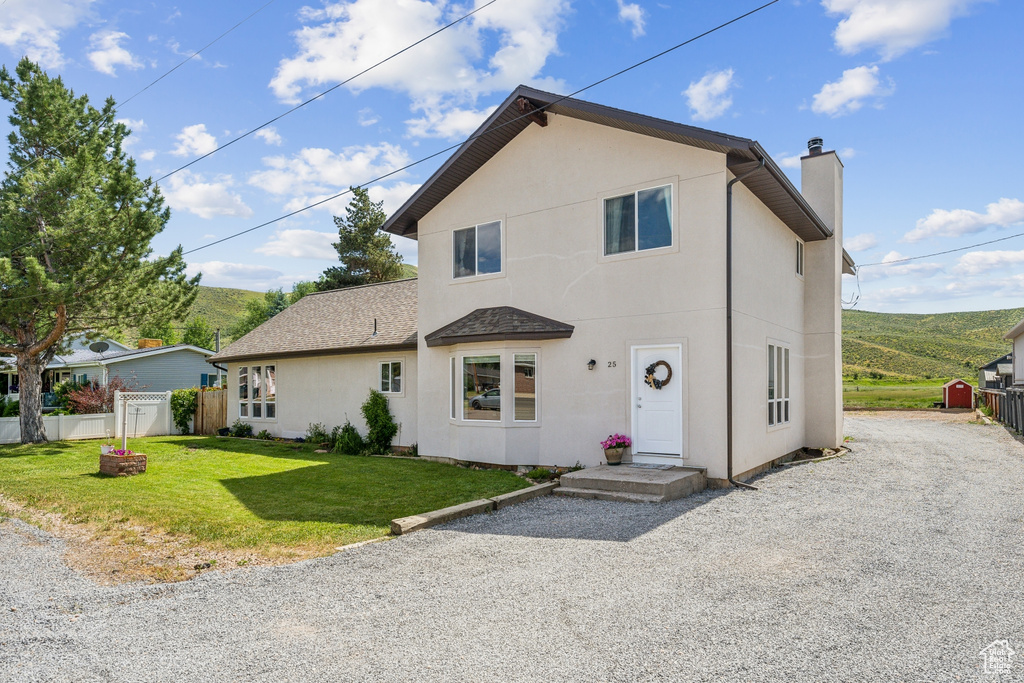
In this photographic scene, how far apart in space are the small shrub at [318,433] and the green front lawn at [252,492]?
6.21 ft

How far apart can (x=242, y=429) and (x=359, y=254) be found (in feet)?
78.3

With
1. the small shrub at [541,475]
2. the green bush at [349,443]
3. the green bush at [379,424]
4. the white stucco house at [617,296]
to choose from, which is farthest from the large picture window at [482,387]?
the green bush at [349,443]

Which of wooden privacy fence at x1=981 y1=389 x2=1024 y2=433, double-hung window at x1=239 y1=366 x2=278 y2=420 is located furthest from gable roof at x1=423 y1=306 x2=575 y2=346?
wooden privacy fence at x1=981 y1=389 x2=1024 y2=433

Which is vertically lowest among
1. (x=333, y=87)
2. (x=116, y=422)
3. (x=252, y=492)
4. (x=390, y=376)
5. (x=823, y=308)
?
(x=252, y=492)

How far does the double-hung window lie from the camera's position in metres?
19.1

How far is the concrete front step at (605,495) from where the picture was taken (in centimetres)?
871

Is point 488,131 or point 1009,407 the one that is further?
point 1009,407

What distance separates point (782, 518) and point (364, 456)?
9.92 metres

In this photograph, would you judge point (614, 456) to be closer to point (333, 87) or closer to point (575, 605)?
point (575, 605)

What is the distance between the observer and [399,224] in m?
14.1

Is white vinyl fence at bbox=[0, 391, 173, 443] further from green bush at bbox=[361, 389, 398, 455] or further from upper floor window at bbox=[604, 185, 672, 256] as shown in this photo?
upper floor window at bbox=[604, 185, 672, 256]

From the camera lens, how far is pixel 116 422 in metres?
19.5

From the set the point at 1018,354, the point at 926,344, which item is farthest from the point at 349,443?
the point at 926,344

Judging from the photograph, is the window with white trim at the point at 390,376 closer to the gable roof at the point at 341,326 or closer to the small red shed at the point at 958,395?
the gable roof at the point at 341,326
